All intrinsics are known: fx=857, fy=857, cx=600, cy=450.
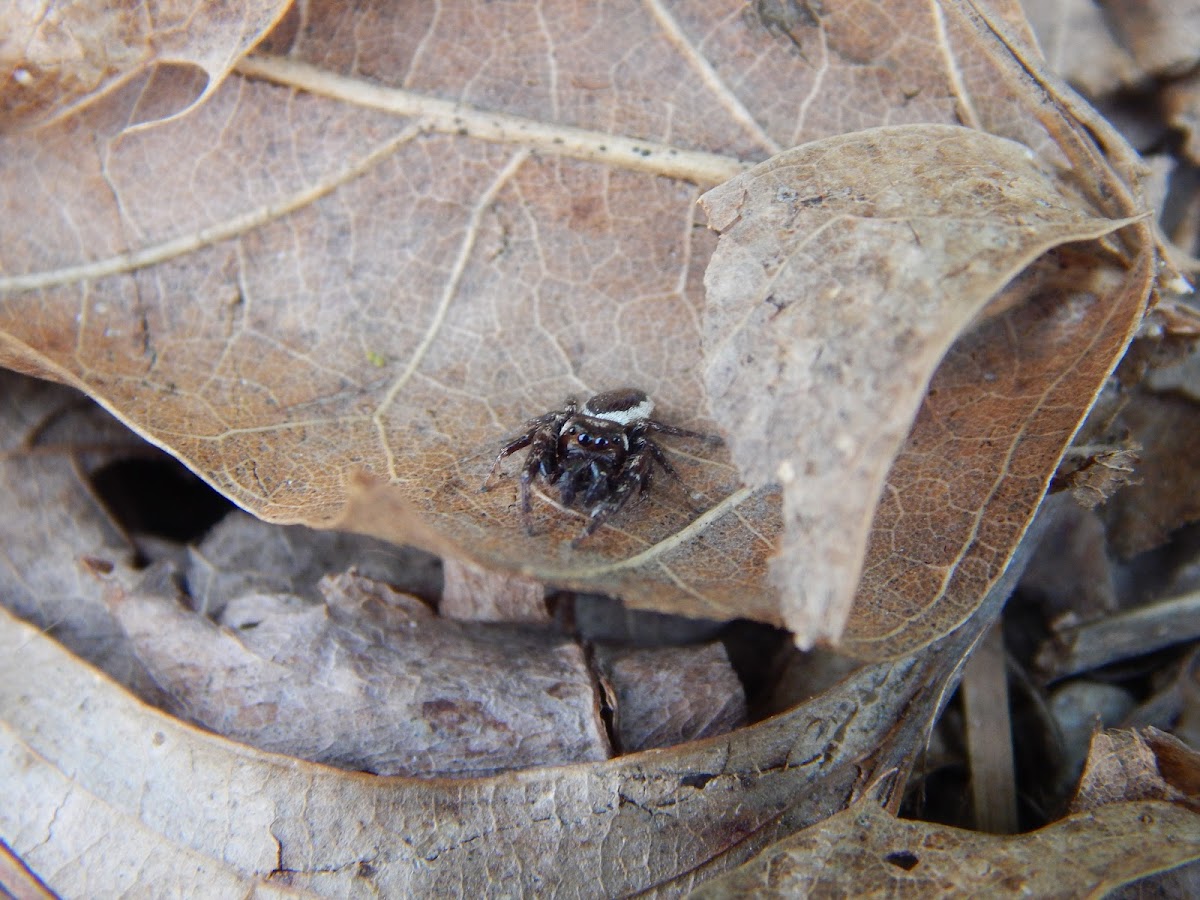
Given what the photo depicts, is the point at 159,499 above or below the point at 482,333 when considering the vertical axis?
below

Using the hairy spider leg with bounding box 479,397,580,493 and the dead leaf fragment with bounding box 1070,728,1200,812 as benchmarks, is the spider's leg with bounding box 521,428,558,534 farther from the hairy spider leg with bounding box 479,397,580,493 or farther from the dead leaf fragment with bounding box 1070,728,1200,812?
the dead leaf fragment with bounding box 1070,728,1200,812

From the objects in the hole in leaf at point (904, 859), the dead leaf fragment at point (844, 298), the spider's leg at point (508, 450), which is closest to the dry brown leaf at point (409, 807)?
the hole in leaf at point (904, 859)

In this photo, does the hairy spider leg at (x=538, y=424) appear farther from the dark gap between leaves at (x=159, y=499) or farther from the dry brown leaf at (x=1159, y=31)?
the dry brown leaf at (x=1159, y=31)

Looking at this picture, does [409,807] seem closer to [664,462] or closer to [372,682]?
[372,682]

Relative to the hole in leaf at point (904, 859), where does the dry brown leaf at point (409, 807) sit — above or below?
above

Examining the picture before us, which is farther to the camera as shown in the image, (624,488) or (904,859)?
(624,488)

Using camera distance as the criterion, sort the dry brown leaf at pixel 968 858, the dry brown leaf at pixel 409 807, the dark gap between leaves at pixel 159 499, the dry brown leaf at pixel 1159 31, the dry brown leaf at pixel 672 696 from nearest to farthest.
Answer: the dry brown leaf at pixel 968 858, the dry brown leaf at pixel 409 807, the dry brown leaf at pixel 672 696, the dark gap between leaves at pixel 159 499, the dry brown leaf at pixel 1159 31

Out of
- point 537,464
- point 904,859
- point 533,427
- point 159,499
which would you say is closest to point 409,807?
point 537,464

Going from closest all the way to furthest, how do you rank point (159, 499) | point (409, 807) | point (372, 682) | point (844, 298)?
1. point (844, 298)
2. point (409, 807)
3. point (372, 682)
4. point (159, 499)
